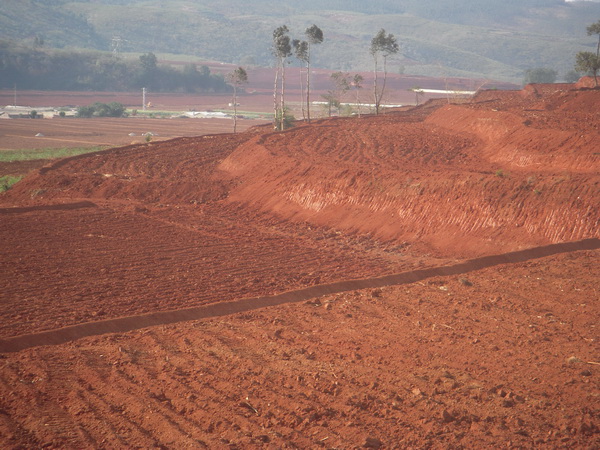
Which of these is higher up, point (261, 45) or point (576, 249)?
point (261, 45)

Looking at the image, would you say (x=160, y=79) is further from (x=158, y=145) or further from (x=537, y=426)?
(x=537, y=426)

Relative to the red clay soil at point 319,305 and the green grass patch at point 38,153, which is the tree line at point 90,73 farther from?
the red clay soil at point 319,305

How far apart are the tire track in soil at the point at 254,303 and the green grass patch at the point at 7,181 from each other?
19111mm

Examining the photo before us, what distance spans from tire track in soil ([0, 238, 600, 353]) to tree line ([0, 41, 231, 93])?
105 m

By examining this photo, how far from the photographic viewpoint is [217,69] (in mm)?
138500

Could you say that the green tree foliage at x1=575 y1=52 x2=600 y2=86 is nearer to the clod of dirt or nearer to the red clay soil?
the red clay soil

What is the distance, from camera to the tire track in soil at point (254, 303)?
359 inches

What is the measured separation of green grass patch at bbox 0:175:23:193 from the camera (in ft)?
85.6

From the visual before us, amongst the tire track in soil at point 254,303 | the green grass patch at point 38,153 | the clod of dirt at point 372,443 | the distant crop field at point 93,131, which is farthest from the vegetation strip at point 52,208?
the distant crop field at point 93,131

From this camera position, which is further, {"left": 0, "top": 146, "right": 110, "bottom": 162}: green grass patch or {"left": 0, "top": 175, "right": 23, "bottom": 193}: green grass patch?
{"left": 0, "top": 146, "right": 110, "bottom": 162}: green grass patch

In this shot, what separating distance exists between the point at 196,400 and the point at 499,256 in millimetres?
8448

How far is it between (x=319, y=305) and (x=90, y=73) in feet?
377

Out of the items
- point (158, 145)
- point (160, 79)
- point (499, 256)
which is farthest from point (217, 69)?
point (499, 256)

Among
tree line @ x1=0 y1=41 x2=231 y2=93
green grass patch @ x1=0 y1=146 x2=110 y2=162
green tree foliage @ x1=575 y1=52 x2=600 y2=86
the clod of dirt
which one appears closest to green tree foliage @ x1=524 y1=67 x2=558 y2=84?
tree line @ x1=0 y1=41 x2=231 y2=93
